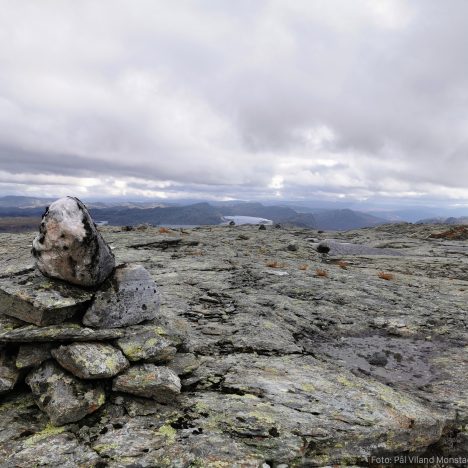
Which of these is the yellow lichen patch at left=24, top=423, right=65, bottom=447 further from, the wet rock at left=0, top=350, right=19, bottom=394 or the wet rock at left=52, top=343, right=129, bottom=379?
the wet rock at left=0, top=350, right=19, bottom=394

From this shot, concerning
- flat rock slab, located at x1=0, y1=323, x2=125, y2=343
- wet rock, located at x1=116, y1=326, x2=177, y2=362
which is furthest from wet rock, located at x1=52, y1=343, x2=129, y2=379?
wet rock, located at x1=116, y1=326, x2=177, y2=362

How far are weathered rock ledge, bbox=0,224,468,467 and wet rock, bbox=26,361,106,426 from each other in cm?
4

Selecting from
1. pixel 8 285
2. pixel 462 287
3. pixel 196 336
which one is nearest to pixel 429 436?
pixel 196 336

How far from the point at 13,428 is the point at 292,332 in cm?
933

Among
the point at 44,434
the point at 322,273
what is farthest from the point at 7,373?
the point at 322,273

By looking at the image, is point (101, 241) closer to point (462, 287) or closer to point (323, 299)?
point (323, 299)

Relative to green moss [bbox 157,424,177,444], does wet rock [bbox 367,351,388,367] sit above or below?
below

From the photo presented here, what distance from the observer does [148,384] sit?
8.05 meters

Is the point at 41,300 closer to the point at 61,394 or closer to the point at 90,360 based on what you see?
the point at 90,360

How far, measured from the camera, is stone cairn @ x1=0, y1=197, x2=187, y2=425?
786 cm

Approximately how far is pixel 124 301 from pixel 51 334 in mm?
2237

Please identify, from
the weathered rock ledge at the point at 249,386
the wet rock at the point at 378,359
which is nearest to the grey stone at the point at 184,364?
the weathered rock ledge at the point at 249,386

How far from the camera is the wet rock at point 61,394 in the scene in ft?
24.0

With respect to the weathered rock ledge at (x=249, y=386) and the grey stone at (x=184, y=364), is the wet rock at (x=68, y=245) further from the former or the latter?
the grey stone at (x=184, y=364)
